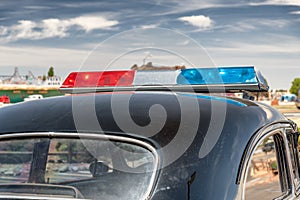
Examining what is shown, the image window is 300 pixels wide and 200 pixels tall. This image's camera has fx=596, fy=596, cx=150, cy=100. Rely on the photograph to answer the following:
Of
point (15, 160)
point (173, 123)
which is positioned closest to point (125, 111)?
point (173, 123)

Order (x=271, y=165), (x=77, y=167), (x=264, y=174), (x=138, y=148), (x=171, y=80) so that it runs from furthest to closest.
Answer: (x=171, y=80) → (x=271, y=165) → (x=264, y=174) → (x=77, y=167) → (x=138, y=148)

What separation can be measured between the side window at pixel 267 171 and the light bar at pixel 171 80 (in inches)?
19.1

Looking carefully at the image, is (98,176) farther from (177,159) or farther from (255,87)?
(255,87)

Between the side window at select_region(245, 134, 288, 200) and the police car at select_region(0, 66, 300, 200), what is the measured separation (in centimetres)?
1

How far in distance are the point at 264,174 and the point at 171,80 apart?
Result: 961mm

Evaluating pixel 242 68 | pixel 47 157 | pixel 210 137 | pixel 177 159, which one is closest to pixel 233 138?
pixel 210 137

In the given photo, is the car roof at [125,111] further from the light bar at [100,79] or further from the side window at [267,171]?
the light bar at [100,79]

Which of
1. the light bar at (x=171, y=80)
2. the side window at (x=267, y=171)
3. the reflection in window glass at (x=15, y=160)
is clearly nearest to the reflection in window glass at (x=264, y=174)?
the side window at (x=267, y=171)

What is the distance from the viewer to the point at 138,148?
108 inches

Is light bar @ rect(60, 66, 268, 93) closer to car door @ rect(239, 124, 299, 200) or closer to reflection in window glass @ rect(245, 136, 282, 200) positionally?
car door @ rect(239, 124, 299, 200)

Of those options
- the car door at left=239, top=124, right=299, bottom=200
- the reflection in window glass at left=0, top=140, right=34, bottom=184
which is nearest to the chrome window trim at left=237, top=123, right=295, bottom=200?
the car door at left=239, top=124, right=299, bottom=200

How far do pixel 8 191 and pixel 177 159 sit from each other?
84cm

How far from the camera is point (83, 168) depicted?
3.05 m

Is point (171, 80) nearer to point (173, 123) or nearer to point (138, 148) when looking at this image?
point (173, 123)
